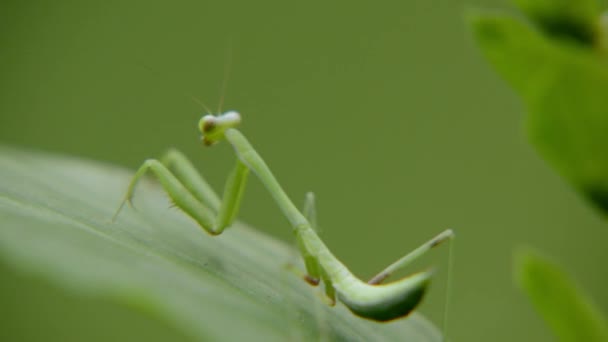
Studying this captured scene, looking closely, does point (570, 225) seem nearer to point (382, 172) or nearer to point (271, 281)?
point (382, 172)

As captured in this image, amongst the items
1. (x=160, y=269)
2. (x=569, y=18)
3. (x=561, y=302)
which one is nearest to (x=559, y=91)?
(x=569, y=18)

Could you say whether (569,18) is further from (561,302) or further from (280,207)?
(280,207)

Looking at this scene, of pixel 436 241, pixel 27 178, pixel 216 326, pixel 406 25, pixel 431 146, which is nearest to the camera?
pixel 216 326

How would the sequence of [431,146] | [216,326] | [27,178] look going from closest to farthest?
[216,326]
[27,178]
[431,146]

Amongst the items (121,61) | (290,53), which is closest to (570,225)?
(290,53)

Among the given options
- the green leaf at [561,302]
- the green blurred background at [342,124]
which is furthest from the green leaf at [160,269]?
the green blurred background at [342,124]

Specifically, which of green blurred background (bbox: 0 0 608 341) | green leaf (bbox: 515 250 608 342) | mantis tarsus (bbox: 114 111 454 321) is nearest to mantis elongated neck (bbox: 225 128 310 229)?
mantis tarsus (bbox: 114 111 454 321)

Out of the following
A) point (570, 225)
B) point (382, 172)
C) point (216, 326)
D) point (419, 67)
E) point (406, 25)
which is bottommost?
point (570, 225)
